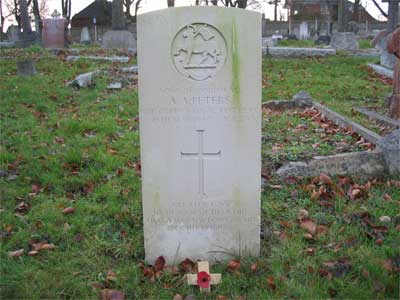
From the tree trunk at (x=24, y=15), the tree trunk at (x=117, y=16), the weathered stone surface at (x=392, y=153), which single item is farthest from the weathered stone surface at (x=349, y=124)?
the tree trunk at (x=24, y=15)

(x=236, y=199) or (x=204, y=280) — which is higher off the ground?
(x=236, y=199)

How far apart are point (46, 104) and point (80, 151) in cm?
306

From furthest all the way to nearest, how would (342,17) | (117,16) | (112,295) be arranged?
(342,17) < (117,16) < (112,295)

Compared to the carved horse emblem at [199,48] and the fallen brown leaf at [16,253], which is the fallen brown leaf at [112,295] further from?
the carved horse emblem at [199,48]

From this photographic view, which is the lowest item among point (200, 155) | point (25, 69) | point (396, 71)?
point (200, 155)

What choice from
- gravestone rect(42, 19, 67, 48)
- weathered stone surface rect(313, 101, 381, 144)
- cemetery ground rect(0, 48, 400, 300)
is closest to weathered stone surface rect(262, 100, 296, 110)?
weathered stone surface rect(313, 101, 381, 144)

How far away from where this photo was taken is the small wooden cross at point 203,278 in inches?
114

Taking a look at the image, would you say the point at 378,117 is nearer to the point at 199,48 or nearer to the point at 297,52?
the point at 199,48

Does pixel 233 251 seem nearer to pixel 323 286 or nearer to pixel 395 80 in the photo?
pixel 323 286

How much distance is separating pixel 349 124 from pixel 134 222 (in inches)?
145

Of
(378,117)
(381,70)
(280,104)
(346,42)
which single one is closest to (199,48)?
(378,117)

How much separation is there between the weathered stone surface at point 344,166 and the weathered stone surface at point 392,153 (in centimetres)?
6

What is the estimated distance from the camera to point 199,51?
305 cm

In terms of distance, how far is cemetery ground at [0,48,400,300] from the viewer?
2.91 metres
